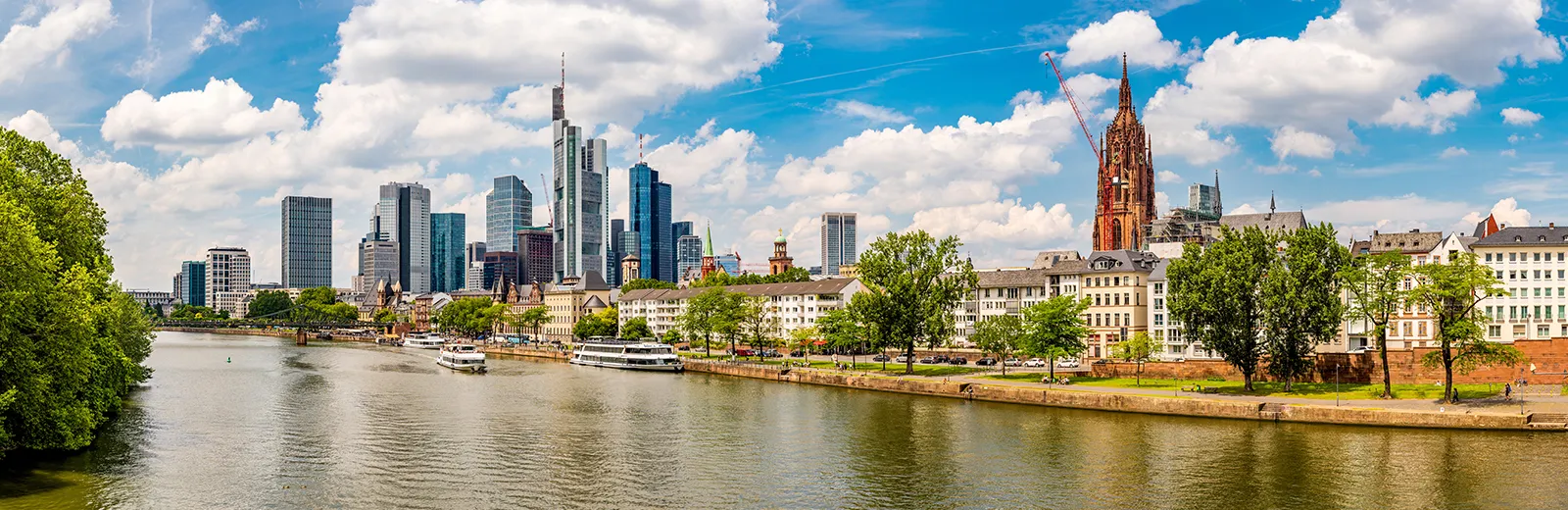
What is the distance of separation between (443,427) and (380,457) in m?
14.0

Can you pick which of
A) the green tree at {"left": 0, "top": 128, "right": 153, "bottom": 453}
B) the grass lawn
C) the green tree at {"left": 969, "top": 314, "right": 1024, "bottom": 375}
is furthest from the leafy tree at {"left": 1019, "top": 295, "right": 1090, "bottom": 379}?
the green tree at {"left": 0, "top": 128, "right": 153, "bottom": 453}

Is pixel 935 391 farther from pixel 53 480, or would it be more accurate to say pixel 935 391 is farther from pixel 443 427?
pixel 53 480

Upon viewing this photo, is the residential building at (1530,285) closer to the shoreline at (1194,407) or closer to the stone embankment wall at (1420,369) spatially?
the stone embankment wall at (1420,369)

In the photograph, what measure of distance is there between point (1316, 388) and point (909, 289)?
1679 inches

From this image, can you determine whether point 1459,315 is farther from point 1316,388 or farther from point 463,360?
point 463,360

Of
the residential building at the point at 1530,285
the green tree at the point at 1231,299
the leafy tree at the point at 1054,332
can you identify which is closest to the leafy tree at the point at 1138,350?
the leafy tree at the point at 1054,332

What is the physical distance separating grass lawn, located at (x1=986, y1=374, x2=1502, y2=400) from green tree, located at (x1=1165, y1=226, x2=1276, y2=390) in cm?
202

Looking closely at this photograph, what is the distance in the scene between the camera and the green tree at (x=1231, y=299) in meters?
89.4

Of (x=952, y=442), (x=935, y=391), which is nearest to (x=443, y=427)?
(x=952, y=442)

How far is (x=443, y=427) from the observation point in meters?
78.0

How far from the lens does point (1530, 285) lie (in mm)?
114812

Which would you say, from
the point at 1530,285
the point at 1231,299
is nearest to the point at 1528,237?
the point at 1530,285

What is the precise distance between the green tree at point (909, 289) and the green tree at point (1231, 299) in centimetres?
2995

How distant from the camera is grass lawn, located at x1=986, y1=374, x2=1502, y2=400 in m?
83.1
